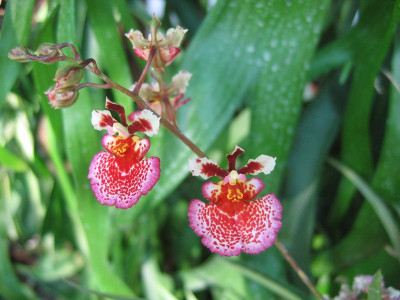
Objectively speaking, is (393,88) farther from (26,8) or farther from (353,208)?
(26,8)

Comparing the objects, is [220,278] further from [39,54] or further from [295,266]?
[39,54]

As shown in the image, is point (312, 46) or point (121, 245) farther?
point (121, 245)

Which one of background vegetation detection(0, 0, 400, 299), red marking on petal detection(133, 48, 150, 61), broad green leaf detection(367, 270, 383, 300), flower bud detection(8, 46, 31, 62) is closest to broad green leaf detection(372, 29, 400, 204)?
background vegetation detection(0, 0, 400, 299)

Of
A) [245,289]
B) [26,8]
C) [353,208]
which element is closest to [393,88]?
[353,208]

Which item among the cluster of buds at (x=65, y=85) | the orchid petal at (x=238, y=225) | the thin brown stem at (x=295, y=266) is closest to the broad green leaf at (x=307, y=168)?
the thin brown stem at (x=295, y=266)

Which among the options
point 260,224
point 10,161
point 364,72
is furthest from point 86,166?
point 364,72

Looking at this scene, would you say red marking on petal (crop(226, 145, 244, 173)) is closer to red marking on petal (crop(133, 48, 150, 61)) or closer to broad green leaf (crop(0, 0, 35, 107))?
red marking on petal (crop(133, 48, 150, 61))
